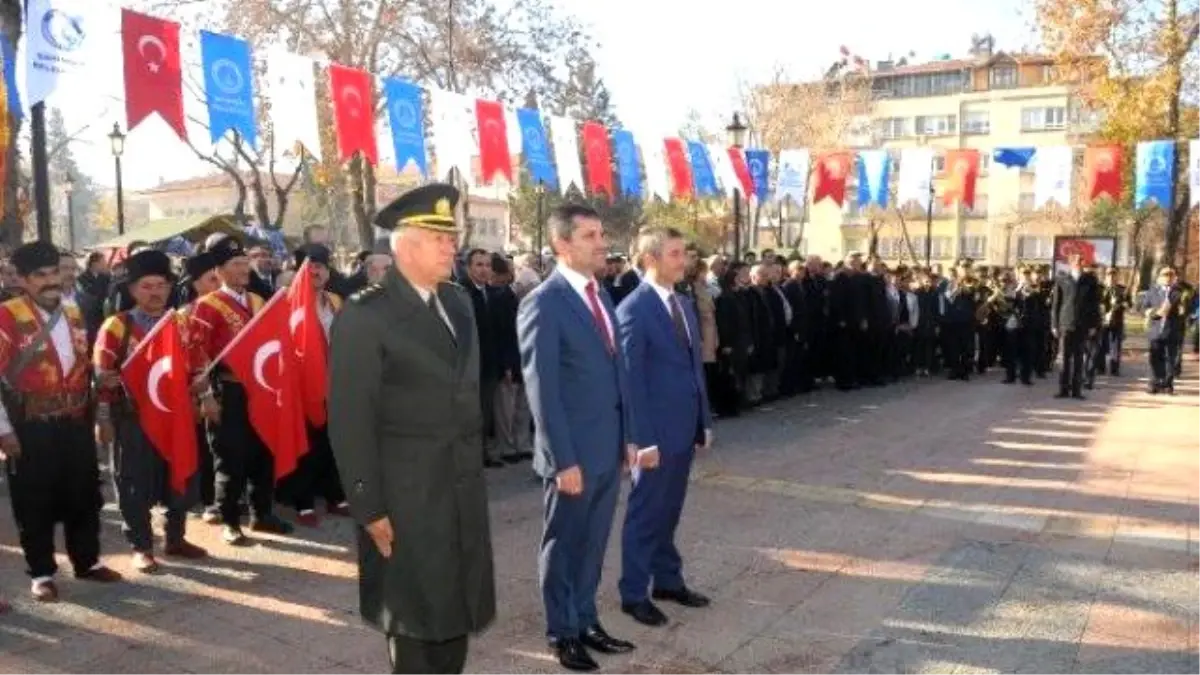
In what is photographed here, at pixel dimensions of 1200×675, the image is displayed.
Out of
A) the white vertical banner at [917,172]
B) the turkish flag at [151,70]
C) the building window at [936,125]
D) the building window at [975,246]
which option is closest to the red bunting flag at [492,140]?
the turkish flag at [151,70]

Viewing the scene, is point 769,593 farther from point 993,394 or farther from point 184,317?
point 993,394

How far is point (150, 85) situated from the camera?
943cm

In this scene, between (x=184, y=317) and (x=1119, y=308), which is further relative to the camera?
(x=1119, y=308)

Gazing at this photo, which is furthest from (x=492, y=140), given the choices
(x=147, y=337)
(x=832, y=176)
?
(x=147, y=337)

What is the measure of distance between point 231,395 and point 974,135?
6402 centimetres

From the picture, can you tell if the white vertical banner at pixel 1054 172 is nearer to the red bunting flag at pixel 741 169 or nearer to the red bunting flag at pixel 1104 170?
the red bunting flag at pixel 1104 170

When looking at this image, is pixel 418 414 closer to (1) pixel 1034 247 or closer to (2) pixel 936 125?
(1) pixel 1034 247

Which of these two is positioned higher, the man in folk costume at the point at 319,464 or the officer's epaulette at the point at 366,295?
the officer's epaulette at the point at 366,295

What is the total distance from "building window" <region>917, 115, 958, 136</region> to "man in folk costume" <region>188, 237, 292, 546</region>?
6359cm

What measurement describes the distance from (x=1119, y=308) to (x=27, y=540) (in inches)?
624

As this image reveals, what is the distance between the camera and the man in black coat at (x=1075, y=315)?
1295cm

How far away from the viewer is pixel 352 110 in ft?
39.4

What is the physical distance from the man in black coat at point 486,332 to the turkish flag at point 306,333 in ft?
7.27

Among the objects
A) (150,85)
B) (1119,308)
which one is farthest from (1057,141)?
(150,85)
